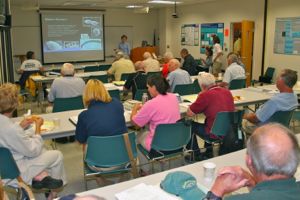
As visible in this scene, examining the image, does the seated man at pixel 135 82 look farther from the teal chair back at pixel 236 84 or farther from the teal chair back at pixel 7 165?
the teal chair back at pixel 7 165

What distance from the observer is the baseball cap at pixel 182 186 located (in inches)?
70.9

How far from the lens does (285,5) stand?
866 centimetres

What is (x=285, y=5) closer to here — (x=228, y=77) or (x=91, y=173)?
(x=228, y=77)

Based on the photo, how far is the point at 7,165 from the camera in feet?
8.04

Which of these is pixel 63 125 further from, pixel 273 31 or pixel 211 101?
pixel 273 31

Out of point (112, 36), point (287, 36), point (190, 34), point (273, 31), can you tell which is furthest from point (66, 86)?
point (112, 36)

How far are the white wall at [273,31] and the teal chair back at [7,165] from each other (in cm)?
781

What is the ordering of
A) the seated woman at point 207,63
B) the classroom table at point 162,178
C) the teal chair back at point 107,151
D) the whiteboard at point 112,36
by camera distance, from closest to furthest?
the classroom table at point 162,178, the teal chair back at point 107,151, the seated woman at point 207,63, the whiteboard at point 112,36

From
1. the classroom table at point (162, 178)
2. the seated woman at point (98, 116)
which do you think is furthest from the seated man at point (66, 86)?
the classroom table at point (162, 178)

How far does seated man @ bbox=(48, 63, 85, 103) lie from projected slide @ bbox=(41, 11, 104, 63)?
24.5 feet

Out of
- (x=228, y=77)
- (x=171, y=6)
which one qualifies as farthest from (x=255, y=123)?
(x=171, y=6)

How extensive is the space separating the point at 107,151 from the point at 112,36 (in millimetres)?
10947

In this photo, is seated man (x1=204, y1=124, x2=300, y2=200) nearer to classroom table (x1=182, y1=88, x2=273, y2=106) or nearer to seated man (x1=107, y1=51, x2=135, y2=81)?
classroom table (x1=182, y1=88, x2=273, y2=106)

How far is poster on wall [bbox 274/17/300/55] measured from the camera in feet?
27.8
